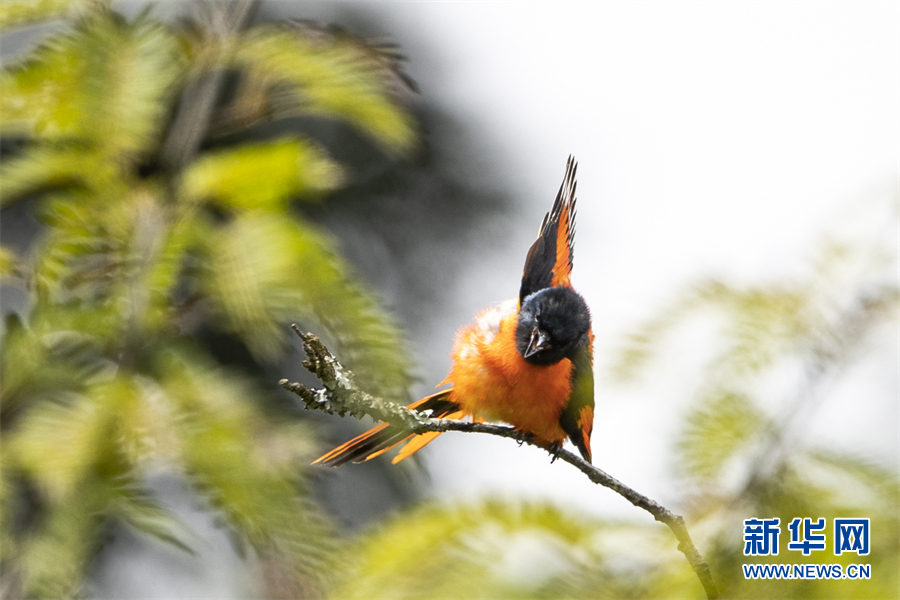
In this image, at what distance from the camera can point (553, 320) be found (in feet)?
5.47

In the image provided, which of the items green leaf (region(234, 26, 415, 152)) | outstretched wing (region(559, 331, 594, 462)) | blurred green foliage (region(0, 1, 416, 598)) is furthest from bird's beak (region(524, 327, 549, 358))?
green leaf (region(234, 26, 415, 152))

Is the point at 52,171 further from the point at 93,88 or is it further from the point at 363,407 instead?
the point at 363,407

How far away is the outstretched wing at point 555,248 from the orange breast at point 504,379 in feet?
0.86

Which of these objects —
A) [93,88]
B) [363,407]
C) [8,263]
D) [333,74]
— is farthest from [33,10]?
[363,407]

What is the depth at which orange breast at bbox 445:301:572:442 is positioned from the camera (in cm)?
188

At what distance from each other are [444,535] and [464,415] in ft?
3.71

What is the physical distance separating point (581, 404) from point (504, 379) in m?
0.20

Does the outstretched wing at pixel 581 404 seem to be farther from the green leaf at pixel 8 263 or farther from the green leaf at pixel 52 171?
the green leaf at pixel 8 263

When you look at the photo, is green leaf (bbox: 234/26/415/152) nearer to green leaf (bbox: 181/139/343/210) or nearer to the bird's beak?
green leaf (bbox: 181/139/343/210)

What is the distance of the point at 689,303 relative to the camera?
0.85 metres

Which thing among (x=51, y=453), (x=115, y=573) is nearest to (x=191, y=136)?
(x=51, y=453)

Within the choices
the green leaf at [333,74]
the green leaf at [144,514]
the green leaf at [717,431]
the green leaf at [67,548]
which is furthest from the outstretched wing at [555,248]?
the green leaf at [67,548]

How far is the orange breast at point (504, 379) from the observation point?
1879 mm

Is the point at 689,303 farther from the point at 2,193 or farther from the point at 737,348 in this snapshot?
the point at 2,193
